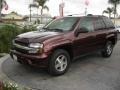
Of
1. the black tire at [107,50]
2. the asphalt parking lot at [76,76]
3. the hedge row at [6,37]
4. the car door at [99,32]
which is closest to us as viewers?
the asphalt parking lot at [76,76]

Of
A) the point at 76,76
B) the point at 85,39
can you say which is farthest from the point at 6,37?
the point at 76,76

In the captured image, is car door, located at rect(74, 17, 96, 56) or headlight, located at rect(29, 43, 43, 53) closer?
headlight, located at rect(29, 43, 43, 53)

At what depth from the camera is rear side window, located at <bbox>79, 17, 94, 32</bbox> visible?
710 centimetres

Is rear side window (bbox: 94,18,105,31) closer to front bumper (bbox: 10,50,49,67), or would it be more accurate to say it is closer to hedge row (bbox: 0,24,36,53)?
front bumper (bbox: 10,50,49,67)

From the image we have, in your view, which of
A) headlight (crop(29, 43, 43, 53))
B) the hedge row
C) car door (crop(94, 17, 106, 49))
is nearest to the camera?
headlight (crop(29, 43, 43, 53))

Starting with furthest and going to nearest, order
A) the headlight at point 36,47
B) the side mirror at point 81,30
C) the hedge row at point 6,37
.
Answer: the hedge row at point 6,37, the side mirror at point 81,30, the headlight at point 36,47

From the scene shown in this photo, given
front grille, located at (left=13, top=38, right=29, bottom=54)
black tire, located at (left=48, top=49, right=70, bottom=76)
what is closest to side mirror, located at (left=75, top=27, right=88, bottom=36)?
black tire, located at (left=48, top=49, right=70, bottom=76)

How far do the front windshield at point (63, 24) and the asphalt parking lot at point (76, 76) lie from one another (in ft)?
4.50

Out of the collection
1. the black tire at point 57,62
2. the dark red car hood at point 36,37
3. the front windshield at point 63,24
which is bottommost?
the black tire at point 57,62

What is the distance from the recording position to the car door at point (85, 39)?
6.76 m

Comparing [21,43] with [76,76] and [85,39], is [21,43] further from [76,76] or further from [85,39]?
[85,39]

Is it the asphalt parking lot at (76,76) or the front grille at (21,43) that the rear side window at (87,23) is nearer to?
the asphalt parking lot at (76,76)

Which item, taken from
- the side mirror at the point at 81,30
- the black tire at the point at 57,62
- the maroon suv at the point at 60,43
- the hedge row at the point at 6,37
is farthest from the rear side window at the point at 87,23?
the hedge row at the point at 6,37

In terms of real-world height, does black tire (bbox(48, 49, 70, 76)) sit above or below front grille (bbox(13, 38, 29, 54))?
below
